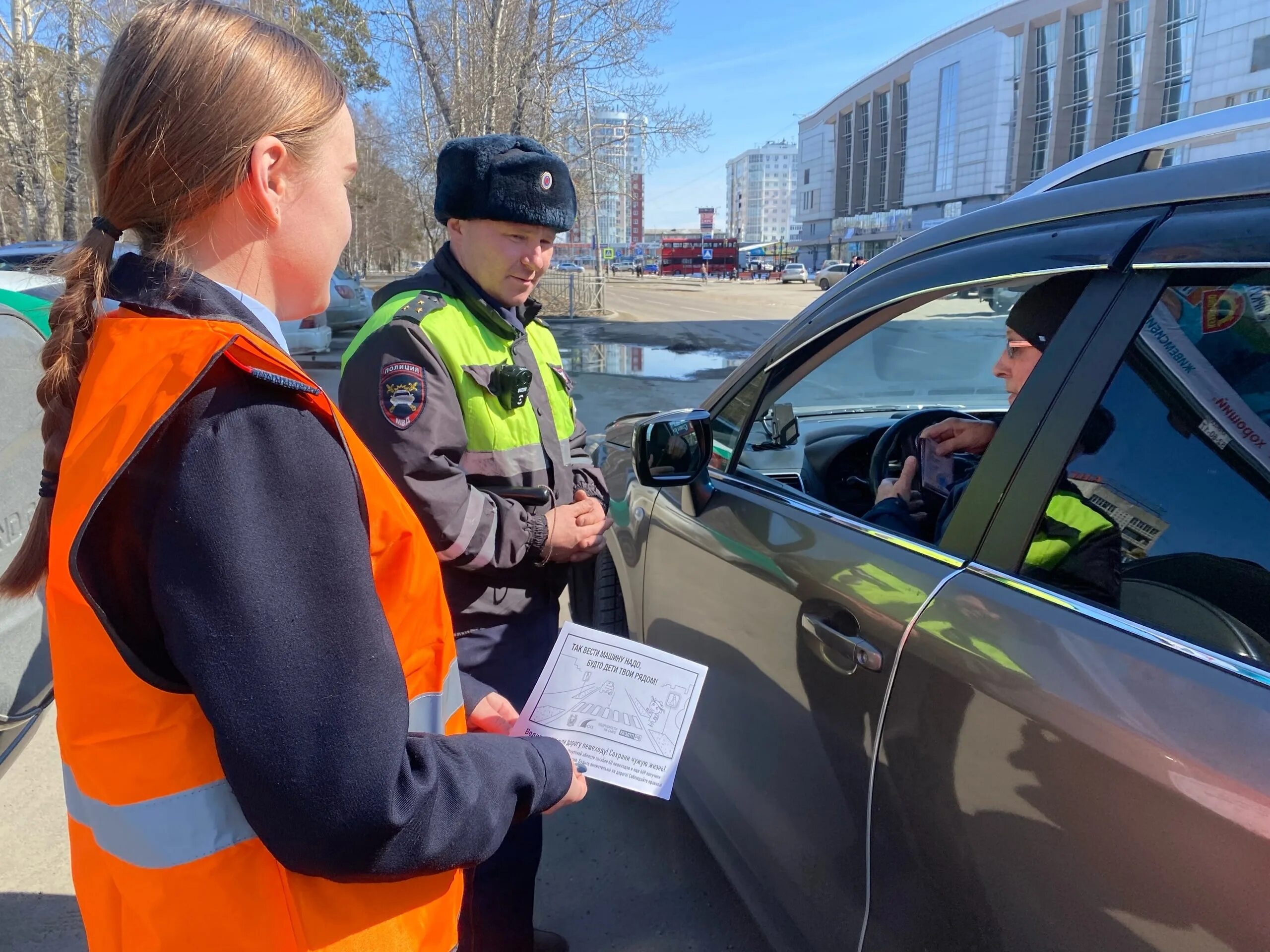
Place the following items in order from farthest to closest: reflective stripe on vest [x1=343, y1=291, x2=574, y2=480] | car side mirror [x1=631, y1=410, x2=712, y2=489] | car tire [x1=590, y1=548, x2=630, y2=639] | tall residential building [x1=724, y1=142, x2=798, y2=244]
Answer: tall residential building [x1=724, y1=142, x2=798, y2=244]
car tire [x1=590, y1=548, x2=630, y2=639]
car side mirror [x1=631, y1=410, x2=712, y2=489]
reflective stripe on vest [x1=343, y1=291, x2=574, y2=480]

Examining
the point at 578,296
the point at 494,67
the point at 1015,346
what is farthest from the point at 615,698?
the point at 578,296

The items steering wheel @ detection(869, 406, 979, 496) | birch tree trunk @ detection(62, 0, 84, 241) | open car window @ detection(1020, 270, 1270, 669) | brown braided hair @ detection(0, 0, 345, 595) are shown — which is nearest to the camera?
brown braided hair @ detection(0, 0, 345, 595)

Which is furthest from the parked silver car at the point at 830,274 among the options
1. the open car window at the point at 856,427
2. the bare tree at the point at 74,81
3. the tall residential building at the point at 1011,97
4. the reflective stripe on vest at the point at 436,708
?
the reflective stripe on vest at the point at 436,708

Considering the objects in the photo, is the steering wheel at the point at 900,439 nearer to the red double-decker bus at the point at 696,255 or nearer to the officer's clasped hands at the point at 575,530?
the officer's clasped hands at the point at 575,530

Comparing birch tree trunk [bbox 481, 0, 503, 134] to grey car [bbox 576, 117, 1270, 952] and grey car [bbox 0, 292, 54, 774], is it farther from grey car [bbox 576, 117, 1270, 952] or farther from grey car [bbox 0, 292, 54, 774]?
grey car [bbox 576, 117, 1270, 952]

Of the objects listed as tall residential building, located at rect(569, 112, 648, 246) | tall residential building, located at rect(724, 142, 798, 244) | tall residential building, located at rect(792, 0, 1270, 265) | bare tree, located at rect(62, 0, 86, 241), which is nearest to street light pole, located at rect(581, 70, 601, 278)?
tall residential building, located at rect(569, 112, 648, 246)

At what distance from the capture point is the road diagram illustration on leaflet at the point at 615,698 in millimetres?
1353

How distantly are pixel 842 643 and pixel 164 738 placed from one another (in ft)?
3.62

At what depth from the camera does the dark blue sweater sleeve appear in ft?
2.62

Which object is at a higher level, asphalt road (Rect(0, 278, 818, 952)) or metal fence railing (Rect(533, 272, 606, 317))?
metal fence railing (Rect(533, 272, 606, 317))

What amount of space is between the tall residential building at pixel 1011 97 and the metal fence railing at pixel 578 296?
24.8m

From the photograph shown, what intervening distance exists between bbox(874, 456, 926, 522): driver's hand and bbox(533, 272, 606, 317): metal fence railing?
22.6 meters

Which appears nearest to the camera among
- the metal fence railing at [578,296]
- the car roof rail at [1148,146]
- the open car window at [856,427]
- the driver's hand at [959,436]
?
the car roof rail at [1148,146]

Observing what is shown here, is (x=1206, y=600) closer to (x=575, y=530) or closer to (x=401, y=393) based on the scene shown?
(x=575, y=530)
